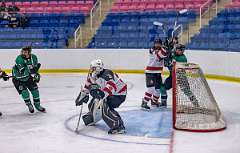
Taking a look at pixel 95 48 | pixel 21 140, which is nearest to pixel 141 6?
pixel 95 48

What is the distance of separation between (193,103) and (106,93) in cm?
139

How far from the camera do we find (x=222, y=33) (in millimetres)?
13297

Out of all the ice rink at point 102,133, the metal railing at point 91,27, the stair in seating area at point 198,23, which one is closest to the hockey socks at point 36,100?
the ice rink at point 102,133

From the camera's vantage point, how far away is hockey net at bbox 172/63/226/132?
6.43 m

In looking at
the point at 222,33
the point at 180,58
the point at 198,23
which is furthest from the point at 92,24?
the point at 180,58

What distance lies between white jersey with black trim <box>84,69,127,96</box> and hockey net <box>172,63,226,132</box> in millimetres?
755

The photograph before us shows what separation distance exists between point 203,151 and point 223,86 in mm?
5699

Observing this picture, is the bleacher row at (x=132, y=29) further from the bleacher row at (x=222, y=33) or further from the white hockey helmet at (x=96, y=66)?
the white hockey helmet at (x=96, y=66)

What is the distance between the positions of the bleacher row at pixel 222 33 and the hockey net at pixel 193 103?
509 centimetres

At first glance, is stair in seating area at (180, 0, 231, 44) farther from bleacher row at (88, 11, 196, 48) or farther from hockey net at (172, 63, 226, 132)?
hockey net at (172, 63, 226, 132)

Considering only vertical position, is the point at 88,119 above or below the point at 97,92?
below

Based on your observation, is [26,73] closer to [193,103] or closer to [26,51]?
[26,51]

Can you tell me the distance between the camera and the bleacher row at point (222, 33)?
12.4 m

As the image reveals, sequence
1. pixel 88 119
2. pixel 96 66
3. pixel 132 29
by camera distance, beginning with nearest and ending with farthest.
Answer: pixel 96 66
pixel 88 119
pixel 132 29
